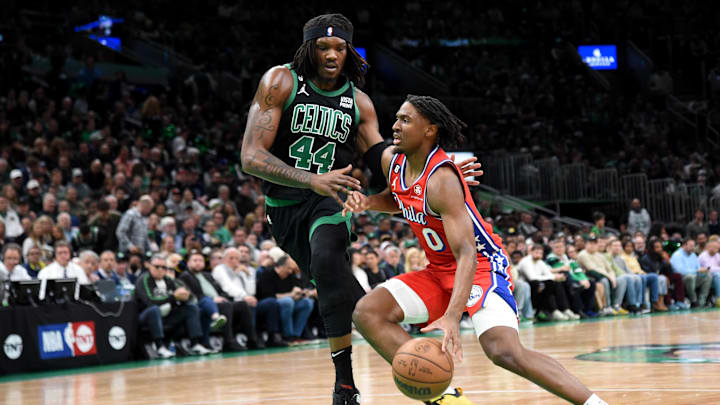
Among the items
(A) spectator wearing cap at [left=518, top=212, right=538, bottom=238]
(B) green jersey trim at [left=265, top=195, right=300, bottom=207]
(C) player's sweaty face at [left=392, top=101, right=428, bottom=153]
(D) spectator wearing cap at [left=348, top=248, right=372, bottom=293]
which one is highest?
(A) spectator wearing cap at [left=518, top=212, right=538, bottom=238]

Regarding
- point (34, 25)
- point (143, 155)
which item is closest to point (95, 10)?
point (34, 25)

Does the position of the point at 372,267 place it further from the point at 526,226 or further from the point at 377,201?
the point at 377,201

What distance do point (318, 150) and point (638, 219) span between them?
58.5 feet

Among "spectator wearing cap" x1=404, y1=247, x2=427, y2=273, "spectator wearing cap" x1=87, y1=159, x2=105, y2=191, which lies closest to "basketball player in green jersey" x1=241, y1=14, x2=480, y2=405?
"spectator wearing cap" x1=404, y1=247, x2=427, y2=273

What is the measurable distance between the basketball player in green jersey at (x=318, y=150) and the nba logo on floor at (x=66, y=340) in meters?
5.98

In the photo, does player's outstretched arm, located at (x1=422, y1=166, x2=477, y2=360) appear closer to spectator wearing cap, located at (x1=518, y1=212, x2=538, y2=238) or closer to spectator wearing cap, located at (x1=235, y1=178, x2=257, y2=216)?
spectator wearing cap, located at (x1=235, y1=178, x2=257, y2=216)

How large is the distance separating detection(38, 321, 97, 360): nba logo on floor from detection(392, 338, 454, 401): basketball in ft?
23.9

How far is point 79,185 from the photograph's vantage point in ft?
50.2

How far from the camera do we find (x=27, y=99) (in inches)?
722

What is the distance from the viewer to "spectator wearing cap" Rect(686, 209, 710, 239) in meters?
20.8

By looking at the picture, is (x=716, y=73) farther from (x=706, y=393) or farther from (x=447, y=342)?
(x=447, y=342)

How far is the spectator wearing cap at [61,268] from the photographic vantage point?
452 inches

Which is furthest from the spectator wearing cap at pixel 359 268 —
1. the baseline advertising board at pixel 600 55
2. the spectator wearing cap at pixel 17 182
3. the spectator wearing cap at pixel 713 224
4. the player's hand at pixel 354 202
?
the baseline advertising board at pixel 600 55

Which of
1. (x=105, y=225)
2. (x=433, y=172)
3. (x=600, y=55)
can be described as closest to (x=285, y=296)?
(x=105, y=225)
